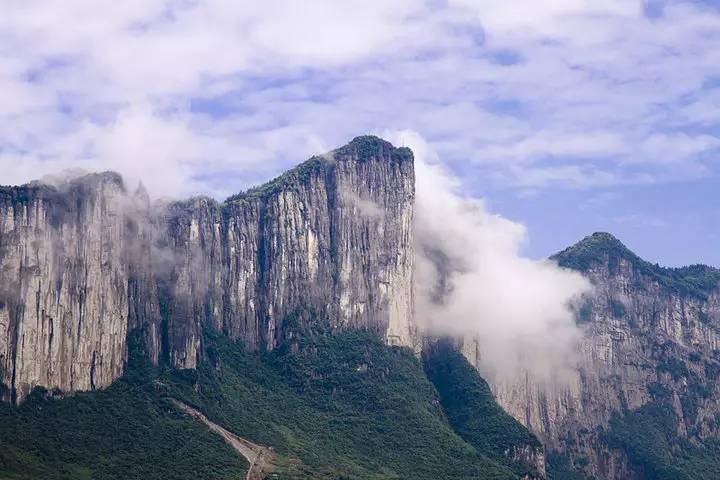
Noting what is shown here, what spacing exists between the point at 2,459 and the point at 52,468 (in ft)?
26.0

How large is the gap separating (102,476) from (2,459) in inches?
568

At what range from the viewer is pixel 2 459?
19000 cm

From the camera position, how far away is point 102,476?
199 meters

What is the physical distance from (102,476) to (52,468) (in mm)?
6770

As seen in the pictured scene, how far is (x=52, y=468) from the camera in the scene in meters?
196
